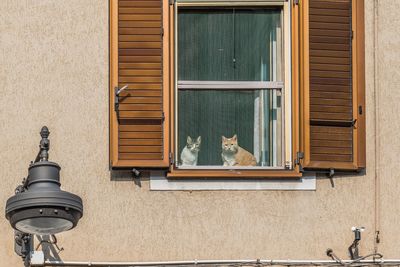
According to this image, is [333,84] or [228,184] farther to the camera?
[333,84]

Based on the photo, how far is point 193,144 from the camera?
9.41m

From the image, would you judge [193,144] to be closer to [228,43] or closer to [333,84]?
[228,43]

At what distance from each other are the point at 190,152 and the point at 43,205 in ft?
6.20

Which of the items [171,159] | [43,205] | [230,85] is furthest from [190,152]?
[43,205]

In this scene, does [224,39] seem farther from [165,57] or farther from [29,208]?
[29,208]

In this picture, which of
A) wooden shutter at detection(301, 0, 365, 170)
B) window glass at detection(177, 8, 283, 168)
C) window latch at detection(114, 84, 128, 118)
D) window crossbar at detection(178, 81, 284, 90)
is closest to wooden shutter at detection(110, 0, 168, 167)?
window latch at detection(114, 84, 128, 118)

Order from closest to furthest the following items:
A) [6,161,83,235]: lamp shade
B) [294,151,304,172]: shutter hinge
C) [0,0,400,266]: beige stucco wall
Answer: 1. [6,161,83,235]: lamp shade
2. [0,0,400,266]: beige stucco wall
3. [294,151,304,172]: shutter hinge

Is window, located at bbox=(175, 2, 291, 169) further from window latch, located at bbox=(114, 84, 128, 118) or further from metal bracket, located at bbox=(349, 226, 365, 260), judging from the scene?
metal bracket, located at bbox=(349, 226, 365, 260)

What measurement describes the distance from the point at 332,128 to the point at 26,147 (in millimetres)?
2081

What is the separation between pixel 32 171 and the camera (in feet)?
26.0

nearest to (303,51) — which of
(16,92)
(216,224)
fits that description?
(216,224)

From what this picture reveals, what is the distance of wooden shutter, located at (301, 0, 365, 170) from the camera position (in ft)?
30.5

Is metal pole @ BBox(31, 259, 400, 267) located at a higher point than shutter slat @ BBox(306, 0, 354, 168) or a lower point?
lower

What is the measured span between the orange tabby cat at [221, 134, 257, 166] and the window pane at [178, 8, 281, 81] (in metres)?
0.46
